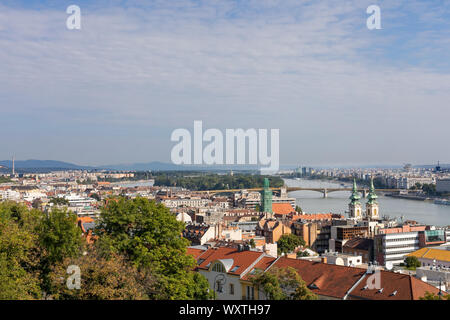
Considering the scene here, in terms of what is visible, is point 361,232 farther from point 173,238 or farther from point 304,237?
point 173,238

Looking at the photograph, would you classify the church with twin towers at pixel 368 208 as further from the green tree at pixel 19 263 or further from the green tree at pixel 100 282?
the green tree at pixel 100 282

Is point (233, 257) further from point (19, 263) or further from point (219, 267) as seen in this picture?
point (19, 263)

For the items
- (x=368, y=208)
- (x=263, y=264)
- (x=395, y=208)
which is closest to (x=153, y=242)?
(x=263, y=264)

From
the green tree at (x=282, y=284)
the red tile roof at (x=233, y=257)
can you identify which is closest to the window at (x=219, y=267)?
the red tile roof at (x=233, y=257)
